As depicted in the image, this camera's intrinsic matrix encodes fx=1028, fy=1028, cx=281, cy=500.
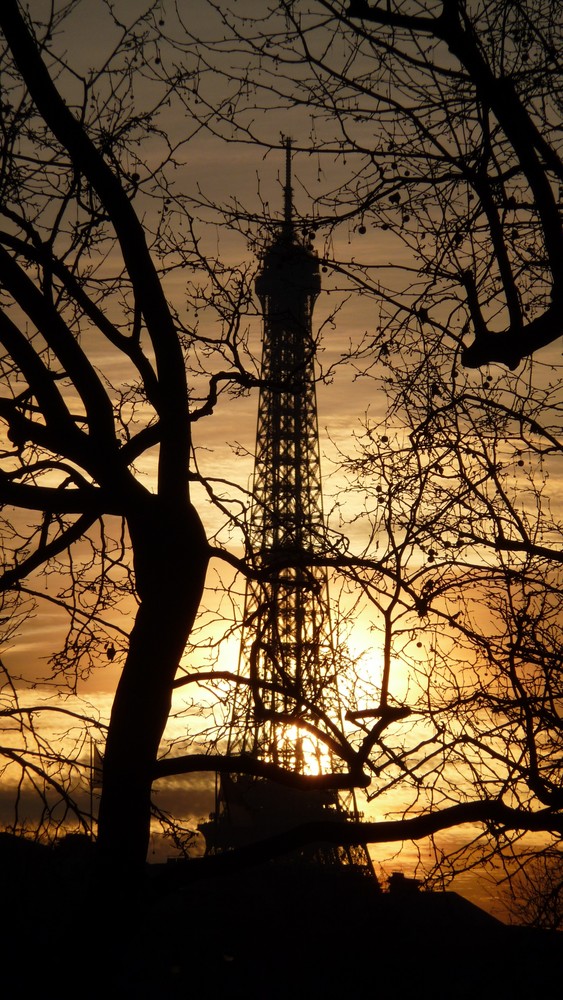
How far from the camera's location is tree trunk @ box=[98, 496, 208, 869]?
4.95 meters

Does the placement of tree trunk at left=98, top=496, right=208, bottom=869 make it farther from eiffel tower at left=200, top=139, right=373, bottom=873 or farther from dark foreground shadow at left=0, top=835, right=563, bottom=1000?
dark foreground shadow at left=0, top=835, right=563, bottom=1000

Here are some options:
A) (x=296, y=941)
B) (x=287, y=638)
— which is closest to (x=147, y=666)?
(x=287, y=638)

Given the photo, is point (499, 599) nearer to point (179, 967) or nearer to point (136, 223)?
point (136, 223)

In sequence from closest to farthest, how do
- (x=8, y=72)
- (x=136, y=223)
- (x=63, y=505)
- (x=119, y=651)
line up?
(x=63, y=505) < (x=136, y=223) < (x=8, y=72) < (x=119, y=651)

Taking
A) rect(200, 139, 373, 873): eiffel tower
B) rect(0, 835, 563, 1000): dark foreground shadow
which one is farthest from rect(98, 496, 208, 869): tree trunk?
rect(0, 835, 563, 1000): dark foreground shadow

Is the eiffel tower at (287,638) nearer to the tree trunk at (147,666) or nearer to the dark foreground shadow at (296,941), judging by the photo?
the tree trunk at (147,666)

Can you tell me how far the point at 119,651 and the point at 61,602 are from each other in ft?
1.63

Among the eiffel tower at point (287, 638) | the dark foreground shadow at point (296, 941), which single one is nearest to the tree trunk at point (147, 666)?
the eiffel tower at point (287, 638)

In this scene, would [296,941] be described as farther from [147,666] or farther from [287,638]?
[147,666]

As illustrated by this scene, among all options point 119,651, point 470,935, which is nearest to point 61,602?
point 119,651

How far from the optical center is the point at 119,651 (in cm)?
666

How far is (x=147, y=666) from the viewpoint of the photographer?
5.18 m

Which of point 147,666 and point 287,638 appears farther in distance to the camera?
point 287,638

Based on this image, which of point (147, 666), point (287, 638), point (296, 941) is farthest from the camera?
point (296, 941)
